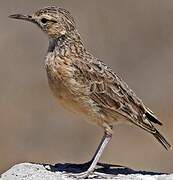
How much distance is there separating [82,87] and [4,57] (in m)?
19.6

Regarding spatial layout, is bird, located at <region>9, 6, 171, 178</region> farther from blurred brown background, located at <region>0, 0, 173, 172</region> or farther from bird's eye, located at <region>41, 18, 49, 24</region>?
blurred brown background, located at <region>0, 0, 173, 172</region>

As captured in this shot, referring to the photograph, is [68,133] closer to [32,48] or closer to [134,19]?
[32,48]

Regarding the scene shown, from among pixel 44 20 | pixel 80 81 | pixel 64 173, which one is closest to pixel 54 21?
pixel 44 20

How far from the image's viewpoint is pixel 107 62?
107 ft

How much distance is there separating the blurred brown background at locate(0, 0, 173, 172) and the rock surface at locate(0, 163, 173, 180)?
904cm

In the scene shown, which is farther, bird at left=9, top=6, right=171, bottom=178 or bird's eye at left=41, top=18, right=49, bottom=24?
bird's eye at left=41, top=18, right=49, bottom=24

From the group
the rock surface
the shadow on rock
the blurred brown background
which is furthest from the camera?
the blurred brown background

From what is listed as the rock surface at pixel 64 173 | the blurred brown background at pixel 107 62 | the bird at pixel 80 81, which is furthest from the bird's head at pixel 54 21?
the blurred brown background at pixel 107 62

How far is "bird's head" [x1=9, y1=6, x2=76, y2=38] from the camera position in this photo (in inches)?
581

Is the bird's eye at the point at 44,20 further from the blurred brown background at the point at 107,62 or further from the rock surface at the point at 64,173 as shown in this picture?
the blurred brown background at the point at 107,62

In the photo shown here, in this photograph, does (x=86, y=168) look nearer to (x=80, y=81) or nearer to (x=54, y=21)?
(x=80, y=81)

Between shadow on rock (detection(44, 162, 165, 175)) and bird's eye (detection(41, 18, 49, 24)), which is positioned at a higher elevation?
bird's eye (detection(41, 18, 49, 24))

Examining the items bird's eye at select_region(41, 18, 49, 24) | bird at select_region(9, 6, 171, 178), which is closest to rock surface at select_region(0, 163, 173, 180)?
bird at select_region(9, 6, 171, 178)

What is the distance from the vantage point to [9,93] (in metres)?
32.0
